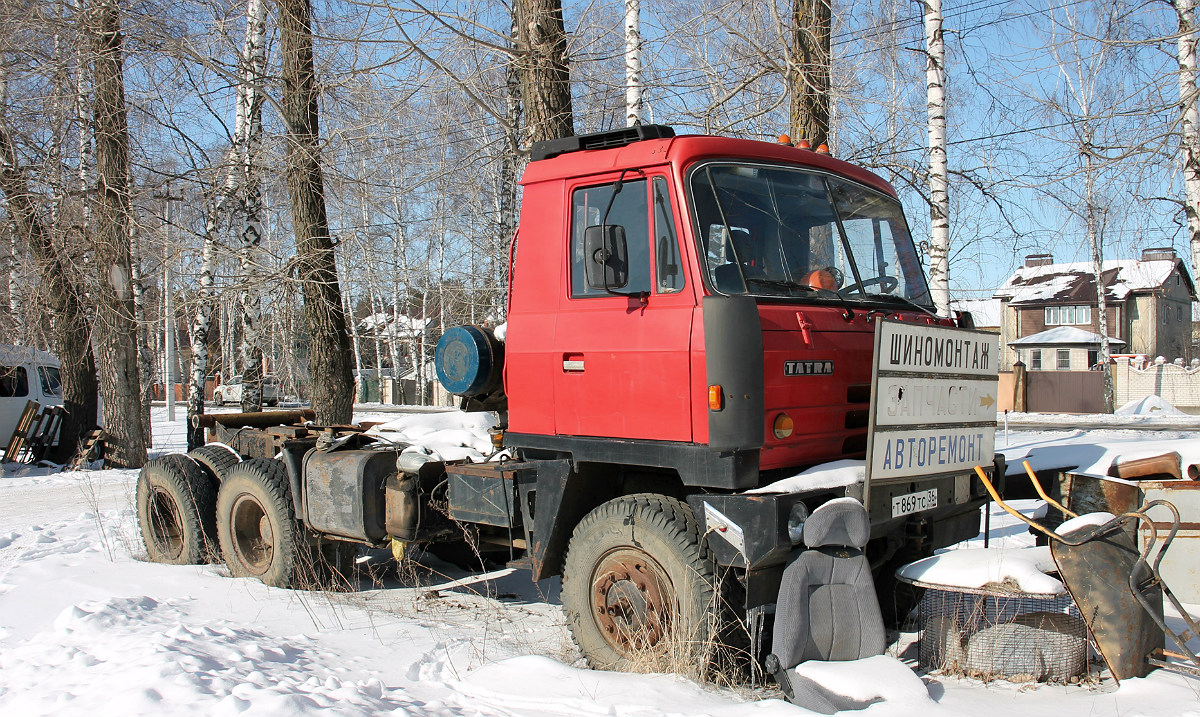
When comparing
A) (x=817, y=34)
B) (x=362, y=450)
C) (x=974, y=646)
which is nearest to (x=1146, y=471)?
(x=974, y=646)

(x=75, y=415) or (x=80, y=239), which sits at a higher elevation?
(x=80, y=239)

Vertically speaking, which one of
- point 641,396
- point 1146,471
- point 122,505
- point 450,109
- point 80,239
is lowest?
point 122,505

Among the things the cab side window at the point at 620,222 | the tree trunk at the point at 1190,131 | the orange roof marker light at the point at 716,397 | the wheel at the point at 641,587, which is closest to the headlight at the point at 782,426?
the orange roof marker light at the point at 716,397

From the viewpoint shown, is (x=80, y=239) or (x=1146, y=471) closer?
(x=1146, y=471)

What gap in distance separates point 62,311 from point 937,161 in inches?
587

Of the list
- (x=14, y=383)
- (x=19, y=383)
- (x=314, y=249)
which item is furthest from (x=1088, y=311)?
(x=14, y=383)

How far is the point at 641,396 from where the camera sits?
4531 mm

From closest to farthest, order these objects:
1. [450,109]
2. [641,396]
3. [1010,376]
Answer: [641,396] → [450,109] → [1010,376]

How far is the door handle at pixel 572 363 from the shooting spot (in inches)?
190

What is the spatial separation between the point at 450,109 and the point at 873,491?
8064 millimetres

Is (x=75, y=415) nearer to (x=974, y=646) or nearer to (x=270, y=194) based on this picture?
(x=270, y=194)

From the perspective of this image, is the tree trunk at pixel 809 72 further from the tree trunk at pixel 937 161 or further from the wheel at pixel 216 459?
the wheel at pixel 216 459

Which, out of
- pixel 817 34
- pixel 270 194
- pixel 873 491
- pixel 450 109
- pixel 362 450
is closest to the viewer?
pixel 873 491

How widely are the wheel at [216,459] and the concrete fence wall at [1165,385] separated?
31967 mm
